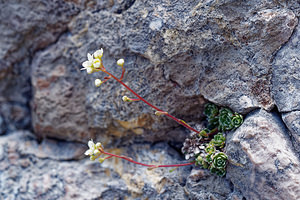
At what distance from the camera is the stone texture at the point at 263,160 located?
4.74ft

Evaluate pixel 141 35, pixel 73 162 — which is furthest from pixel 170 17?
pixel 73 162

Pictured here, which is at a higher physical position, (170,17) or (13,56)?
(170,17)

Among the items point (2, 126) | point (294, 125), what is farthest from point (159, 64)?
point (2, 126)

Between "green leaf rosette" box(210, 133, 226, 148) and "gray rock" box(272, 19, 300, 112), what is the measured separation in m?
0.36

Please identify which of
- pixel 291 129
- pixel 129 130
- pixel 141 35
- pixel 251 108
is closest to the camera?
pixel 291 129

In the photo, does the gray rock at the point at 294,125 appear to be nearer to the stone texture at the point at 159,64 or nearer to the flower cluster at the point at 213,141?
the stone texture at the point at 159,64

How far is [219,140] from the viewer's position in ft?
5.68

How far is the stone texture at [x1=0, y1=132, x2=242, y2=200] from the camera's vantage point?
6.15 ft

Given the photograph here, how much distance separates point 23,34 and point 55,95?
23.9 inches

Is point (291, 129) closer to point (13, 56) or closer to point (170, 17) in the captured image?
point (170, 17)

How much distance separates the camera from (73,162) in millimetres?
2230

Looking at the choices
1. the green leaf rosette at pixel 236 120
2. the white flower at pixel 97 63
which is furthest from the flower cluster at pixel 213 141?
the white flower at pixel 97 63

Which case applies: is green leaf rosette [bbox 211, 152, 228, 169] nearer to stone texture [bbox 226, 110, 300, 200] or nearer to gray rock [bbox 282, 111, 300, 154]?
stone texture [bbox 226, 110, 300, 200]

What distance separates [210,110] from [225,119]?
144 mm
